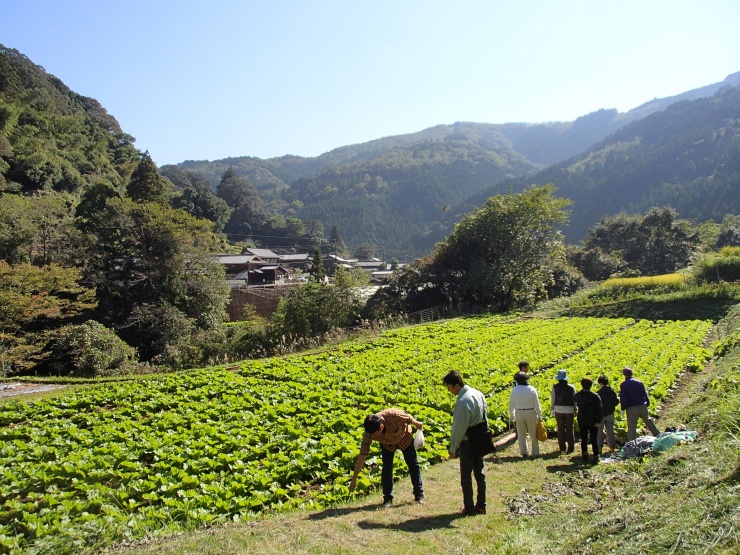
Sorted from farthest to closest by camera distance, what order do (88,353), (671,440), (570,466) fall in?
(88,353) < (570,466) < (671,440)

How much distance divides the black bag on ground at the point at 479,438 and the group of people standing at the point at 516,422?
0.07 feet

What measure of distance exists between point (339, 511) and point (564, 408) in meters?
4.84

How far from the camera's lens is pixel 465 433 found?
5.57 meters

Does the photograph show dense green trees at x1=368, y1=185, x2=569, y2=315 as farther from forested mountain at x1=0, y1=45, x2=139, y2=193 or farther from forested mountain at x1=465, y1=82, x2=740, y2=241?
forested mountain at x1=465, y1=82, x2=740, y2=241

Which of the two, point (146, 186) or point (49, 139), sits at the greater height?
point (49, 139)

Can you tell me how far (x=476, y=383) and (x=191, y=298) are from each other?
71.3 feet

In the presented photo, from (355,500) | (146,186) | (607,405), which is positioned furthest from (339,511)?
(146,186)

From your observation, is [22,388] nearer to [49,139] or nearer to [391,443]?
[391,443]

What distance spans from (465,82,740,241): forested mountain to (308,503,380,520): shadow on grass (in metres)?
99.1

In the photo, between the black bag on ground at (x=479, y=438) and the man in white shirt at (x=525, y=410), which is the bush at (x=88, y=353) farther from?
the black bag on ground at (x=479, y=438)

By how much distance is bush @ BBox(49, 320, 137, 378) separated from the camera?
19438 millimetres

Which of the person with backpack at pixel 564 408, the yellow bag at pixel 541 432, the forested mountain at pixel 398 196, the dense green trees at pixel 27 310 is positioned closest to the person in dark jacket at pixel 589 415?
the person with backpack at pixel 564 408

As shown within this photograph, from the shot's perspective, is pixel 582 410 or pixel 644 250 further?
pixel 644 250

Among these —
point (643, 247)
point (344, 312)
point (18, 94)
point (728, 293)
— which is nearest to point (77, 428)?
point (344, 312)
